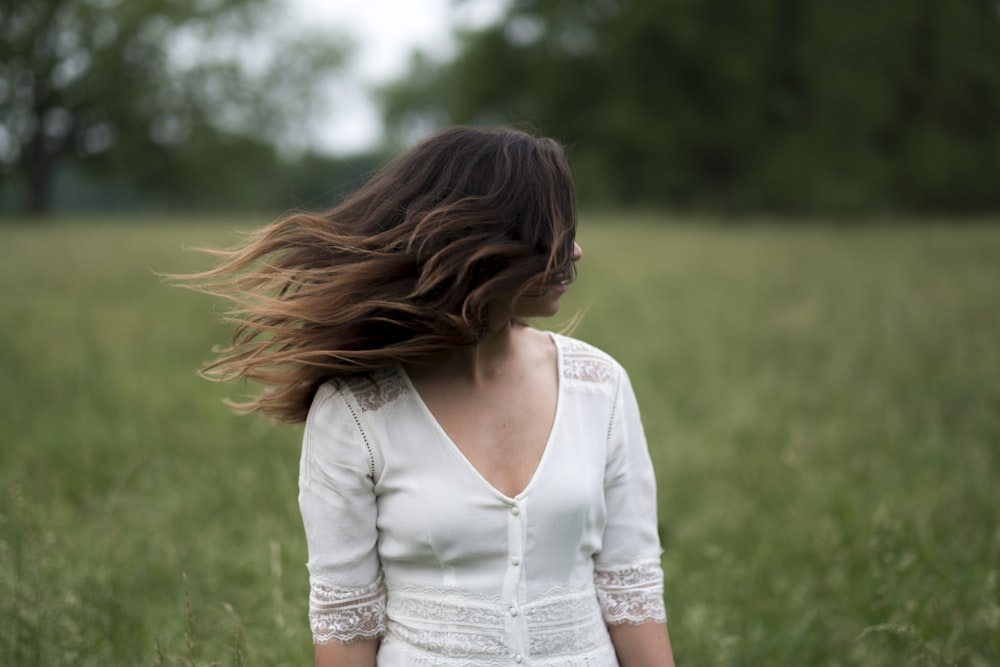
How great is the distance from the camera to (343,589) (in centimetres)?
188

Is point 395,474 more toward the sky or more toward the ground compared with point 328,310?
more toward the ground

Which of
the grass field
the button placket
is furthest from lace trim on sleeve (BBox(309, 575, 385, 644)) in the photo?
the grass field

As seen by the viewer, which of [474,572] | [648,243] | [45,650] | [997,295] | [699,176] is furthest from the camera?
[699,176]

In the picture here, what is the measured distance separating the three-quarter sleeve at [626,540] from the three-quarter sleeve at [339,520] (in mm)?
520

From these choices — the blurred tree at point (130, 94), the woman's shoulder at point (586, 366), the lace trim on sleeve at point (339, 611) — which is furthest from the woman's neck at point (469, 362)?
the blurred tree at point (130, 94)

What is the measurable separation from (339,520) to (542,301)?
617mm

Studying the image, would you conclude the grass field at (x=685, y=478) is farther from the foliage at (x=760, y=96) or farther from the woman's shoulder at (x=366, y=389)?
the foliage at (x=760, y=96)

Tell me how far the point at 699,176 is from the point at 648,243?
17922 mm

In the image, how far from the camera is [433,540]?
5.96 feet

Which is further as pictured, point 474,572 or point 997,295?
point 997,295

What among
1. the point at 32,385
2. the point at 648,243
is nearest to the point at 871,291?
the point at 648,243

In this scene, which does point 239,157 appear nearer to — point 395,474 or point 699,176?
point 699,176

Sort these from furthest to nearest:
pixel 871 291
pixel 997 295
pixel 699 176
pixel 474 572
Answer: pixel 699 176, pixel 871 291, pixel 997 295, pixel 474 572

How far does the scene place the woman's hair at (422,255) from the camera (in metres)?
1.84
